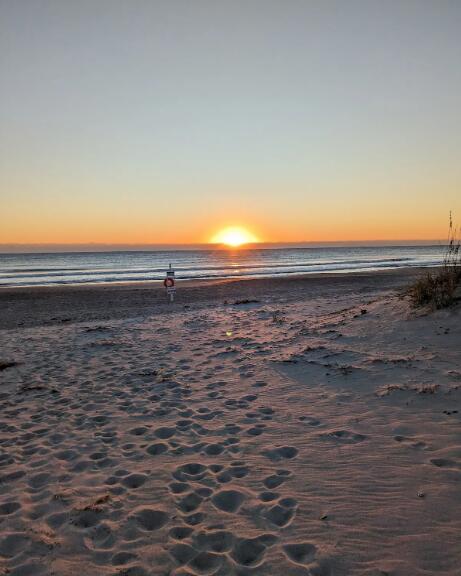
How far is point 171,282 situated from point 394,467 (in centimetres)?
1571

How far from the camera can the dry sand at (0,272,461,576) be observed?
3.01 m

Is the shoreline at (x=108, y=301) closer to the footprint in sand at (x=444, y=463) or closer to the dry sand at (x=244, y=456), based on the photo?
the dry sand at (x=244, y=456)

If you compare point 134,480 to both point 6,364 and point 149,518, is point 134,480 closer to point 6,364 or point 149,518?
point 149,518

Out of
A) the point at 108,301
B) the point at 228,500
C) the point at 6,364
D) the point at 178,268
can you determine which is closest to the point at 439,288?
the point at 228,500

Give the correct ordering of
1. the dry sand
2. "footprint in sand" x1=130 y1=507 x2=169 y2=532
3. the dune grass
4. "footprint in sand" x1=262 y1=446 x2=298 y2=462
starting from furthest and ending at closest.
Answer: the dune grass
"footprint in sand" x1=262 y1=446 x2=298 y2=462
"footprint in sand" x1=130 y1=507 x2=169 y2=532
the dry sand

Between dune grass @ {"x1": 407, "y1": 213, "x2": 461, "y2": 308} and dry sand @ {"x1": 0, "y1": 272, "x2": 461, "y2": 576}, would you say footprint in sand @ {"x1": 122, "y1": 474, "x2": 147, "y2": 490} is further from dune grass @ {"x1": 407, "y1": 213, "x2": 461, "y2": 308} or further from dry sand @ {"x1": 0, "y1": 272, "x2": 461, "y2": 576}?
dune grass @ {"x1": 407, "y1": 213, "x2": 461, "y2": 308}

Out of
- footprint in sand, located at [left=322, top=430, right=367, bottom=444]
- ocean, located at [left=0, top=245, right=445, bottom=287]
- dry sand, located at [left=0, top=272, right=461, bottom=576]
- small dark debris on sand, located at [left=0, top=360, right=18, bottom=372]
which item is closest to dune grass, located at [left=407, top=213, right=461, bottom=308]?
dry sand, located at [left=0, top=272, right=461, bottom=576]

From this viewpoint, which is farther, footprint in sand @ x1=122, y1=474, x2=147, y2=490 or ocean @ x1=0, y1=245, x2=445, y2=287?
ocean @ x1=0, y1=245, x2=445, y2=287

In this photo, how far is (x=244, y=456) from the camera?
4422 millimetres

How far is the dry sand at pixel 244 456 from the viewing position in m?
3.01

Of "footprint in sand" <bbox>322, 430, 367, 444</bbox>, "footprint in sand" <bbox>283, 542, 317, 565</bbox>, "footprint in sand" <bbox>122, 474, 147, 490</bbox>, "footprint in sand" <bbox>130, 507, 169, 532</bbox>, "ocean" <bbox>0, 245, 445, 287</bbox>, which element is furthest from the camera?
"ocean" <bbox>0, 245, 445, 287</bbox>

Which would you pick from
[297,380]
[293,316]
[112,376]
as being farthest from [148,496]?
[293,316]

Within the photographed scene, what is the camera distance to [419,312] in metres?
8.51

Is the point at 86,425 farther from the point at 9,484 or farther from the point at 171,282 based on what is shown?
the point at 171,282
